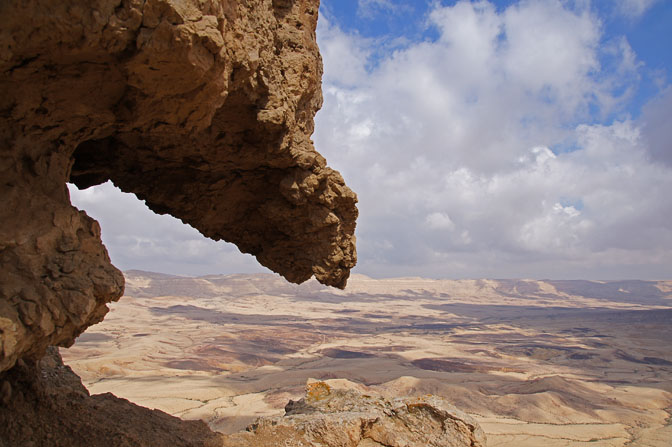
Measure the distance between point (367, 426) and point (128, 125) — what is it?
20.5 ft

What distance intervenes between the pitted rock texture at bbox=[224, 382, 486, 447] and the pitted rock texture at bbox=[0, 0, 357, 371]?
348 centimetres

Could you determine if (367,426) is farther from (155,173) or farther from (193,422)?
(155,173)

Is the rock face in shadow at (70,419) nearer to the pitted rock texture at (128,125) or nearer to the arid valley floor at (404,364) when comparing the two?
the pitted rock texture at (128,125)

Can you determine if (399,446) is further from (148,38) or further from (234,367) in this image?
(234,367)

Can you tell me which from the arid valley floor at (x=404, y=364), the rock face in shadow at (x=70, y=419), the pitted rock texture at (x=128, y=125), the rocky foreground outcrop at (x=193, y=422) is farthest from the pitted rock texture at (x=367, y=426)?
the arid valley floor at (x=404, y=364)

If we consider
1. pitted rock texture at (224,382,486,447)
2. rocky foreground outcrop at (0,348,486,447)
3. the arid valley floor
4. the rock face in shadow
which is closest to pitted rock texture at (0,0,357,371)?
the rock face in shadow

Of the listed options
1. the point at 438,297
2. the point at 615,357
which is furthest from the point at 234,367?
the point at 438,297

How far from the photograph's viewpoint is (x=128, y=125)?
563 cm

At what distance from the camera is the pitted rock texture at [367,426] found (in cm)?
746

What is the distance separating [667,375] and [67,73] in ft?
165

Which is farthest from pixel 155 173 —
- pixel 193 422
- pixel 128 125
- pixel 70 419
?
pixel 193 422

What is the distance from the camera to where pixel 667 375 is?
40.1m

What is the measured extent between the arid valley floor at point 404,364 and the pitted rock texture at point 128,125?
50.5 feet

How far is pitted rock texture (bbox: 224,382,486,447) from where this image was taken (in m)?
7.46
